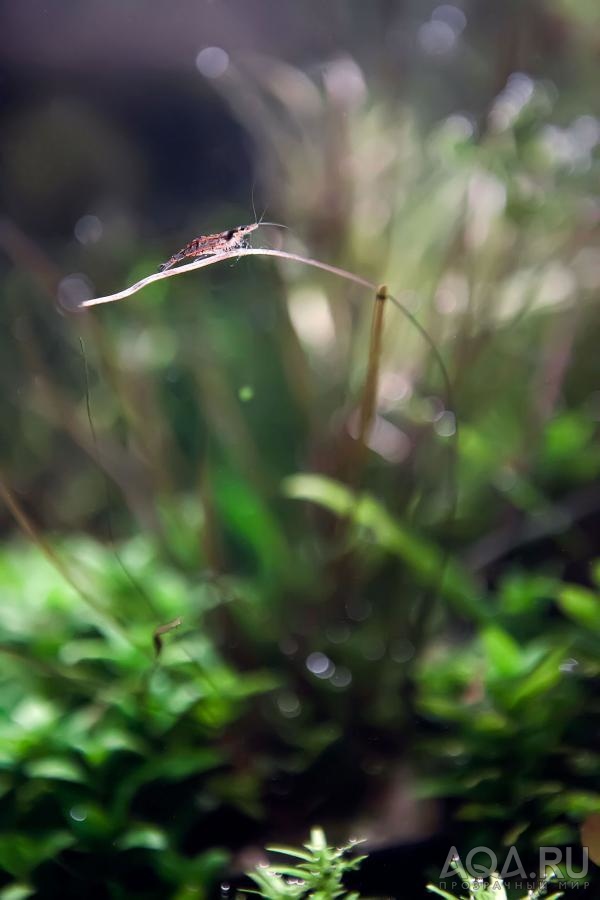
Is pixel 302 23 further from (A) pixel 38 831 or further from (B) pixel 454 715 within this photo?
(A) pixel 38 831

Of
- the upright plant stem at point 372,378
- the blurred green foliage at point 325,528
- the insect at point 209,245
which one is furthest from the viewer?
the blurred green foliage at point 325,528

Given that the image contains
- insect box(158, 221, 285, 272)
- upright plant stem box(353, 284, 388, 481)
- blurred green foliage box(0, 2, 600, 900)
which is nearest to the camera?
insect box(158, 221, 285, 272)

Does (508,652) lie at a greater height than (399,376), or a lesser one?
lesser

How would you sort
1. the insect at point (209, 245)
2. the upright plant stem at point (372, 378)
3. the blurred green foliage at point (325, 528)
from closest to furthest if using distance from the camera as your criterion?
1. the insect at point (209, 245)
2. the upright plant stem at point (372, 378)
3. the blurred green foliage at point (325, 528)

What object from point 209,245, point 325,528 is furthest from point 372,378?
point 325,528

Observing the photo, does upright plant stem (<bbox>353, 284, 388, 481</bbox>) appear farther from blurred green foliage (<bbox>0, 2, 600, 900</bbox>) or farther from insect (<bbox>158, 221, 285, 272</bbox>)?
insect (<bbox>158, 221, 285, 272</bbox>)

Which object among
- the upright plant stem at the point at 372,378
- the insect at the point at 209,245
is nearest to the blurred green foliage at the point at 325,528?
the upright plant stem at the point at 372,378

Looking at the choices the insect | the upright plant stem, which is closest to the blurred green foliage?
the upright plant stem

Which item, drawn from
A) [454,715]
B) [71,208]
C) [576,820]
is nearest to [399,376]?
[454,715]

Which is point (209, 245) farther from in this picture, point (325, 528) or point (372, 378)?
point (325, 528)

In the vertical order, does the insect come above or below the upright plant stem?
below

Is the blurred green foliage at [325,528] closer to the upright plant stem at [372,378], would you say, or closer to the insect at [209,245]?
the upright plant stem at [372,378]
